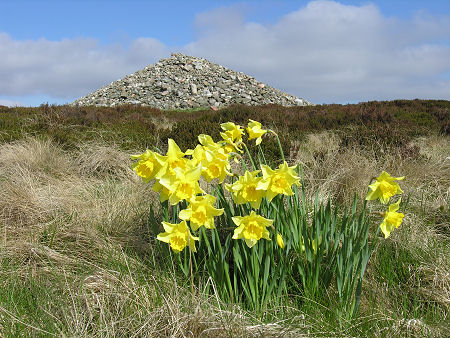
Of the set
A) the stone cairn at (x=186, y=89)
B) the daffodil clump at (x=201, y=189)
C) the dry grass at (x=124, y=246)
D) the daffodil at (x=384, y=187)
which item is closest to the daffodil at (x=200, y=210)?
the daffodil clump at (x=201, y=189)

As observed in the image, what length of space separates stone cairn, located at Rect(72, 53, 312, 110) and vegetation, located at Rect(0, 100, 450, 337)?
13337 mm

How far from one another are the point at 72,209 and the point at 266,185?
7.75 feet

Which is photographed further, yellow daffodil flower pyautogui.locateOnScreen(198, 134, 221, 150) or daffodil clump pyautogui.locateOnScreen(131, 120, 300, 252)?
yellow daffodil flower pyautogui.locateOnScreen(198, 134, 221, 150)

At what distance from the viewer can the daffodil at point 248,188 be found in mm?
1718

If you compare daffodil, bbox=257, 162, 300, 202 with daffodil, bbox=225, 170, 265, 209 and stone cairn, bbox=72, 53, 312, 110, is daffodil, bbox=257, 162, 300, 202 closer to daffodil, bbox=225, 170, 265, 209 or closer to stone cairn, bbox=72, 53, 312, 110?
daffodil, bbox=225, 170, 265, 209

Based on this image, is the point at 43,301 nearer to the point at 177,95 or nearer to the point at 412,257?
the point at 412,257

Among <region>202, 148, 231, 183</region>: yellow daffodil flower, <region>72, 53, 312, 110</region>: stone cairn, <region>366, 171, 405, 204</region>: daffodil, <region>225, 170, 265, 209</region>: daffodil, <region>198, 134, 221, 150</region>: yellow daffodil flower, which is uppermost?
<region>72, 53, 312, 110</region>: stone cairn

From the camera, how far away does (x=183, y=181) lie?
64.9 inches

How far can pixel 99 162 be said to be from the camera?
521cm

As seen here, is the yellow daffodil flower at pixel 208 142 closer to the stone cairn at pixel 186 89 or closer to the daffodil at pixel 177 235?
the daffodil at pixel 177 235

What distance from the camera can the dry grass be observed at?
180cm

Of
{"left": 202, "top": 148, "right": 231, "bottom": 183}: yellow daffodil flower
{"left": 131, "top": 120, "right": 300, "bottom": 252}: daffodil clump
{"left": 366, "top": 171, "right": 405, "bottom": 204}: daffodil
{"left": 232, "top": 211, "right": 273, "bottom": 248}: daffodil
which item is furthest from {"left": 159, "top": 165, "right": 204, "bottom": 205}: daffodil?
{"left": 366, "top": 171, "right": 405, "bottom": 204}: daffodil

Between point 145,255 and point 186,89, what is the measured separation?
756 inches

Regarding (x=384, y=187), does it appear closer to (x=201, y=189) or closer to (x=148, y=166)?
(x=201, y=189)
